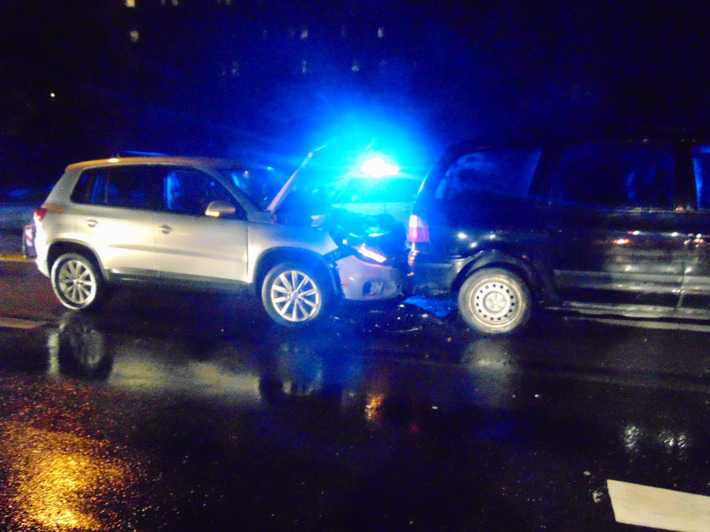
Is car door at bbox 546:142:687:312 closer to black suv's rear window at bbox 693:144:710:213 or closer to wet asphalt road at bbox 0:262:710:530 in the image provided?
black suv's rear window at bbox 693:144:710:213

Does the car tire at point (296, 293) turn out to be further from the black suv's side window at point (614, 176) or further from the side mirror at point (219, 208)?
the black suv's side window at point (614, 176)

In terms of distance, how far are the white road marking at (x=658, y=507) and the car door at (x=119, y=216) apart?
17.4ft

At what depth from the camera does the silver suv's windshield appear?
714 cm

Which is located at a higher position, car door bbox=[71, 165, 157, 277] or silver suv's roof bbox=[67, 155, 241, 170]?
silver suv's roof bbox=[67, 155, 241, 170]

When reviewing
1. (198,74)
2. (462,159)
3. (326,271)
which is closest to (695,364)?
(462,159)

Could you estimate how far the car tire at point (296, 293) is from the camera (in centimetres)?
691

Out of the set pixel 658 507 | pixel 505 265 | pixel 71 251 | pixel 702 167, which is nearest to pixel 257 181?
pixel 71 251

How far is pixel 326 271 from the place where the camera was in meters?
6.89

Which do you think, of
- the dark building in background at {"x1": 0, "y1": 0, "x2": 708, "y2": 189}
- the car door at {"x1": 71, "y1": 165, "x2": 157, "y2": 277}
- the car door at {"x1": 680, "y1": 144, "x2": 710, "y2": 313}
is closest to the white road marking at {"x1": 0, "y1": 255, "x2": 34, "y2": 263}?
the car door at {"x1": 71, "y1": 165, "x2": 157, "y2": 277}

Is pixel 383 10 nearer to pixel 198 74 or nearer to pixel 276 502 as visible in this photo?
pixel 198 74

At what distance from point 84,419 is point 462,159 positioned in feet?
12.9

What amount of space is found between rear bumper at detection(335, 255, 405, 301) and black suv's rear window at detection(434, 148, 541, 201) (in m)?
0.96

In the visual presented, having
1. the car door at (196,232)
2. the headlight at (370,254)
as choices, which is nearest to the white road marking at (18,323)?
the car door at (196,232)

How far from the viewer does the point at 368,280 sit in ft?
22.6
